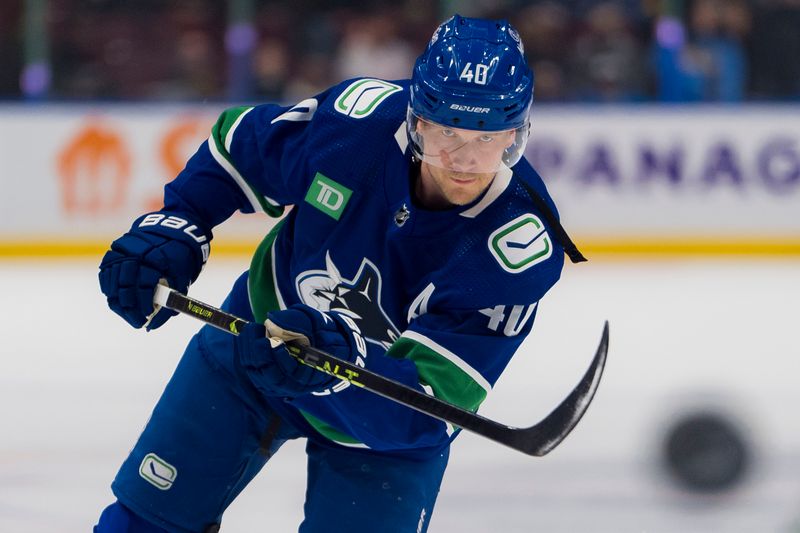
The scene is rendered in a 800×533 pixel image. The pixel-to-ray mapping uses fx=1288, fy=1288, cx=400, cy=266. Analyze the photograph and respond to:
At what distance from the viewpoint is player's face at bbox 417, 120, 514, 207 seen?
88.7 inches

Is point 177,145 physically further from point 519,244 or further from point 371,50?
point 519,244

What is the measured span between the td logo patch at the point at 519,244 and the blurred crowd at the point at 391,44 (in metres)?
4.93

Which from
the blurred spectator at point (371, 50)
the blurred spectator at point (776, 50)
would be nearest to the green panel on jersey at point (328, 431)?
the blurred spectator at point (371, 50)

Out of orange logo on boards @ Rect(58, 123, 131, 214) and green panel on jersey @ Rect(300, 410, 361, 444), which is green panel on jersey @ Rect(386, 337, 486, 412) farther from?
orange logo on boards @ Rect(58, 123, 131, 214)

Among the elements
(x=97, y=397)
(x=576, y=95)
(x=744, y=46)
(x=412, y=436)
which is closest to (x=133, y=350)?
(x=97, y=397)

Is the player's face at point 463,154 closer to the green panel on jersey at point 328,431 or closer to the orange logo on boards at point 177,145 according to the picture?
the green panel on jersey at point 328,431

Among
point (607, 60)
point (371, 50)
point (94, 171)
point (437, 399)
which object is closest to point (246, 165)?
point (437, 399)

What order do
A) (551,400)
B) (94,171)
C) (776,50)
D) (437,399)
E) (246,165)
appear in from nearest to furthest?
(437,399) → (246,165) → (551,400) → (94,171) → (776,50)

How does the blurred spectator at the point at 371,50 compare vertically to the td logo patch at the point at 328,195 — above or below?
below

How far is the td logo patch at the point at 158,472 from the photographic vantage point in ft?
8.19

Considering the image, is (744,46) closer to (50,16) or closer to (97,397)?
(50,16)

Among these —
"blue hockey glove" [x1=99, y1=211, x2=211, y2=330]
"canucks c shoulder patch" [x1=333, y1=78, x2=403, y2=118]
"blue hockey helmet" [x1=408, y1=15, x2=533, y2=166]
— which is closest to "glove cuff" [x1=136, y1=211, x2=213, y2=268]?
"blue hockey glove" [x1=99, y1=211, x2=211, y2=330]

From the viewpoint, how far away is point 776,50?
285 inches

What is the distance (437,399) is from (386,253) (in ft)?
1.03
